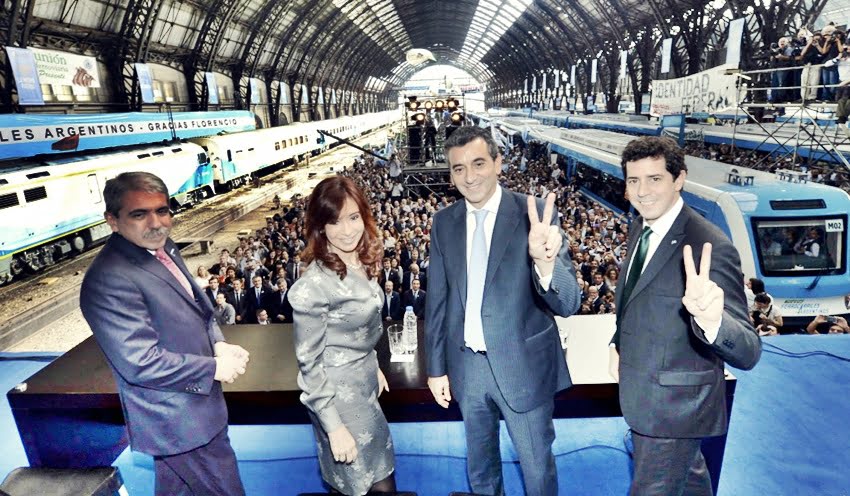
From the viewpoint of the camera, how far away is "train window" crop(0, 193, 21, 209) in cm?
1187

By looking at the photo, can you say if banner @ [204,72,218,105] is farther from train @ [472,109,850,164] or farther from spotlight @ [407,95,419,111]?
train @ [472,109,850,164]

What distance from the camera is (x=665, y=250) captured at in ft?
7.72

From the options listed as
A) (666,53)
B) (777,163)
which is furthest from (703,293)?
(666,53)

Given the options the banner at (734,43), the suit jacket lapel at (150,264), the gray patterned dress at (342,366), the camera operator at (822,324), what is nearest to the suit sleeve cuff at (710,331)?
the gray patterned dress at (342,366)

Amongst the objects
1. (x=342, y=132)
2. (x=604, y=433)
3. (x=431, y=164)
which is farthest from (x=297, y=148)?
(x=604, y=433)

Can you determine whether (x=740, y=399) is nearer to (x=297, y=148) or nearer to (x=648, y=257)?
(x=648, y=257)

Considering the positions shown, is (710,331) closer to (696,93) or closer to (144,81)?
(696,93)

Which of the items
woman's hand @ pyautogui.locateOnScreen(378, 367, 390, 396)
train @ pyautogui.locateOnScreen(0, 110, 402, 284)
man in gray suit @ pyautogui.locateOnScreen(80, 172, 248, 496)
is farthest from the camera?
train @ pyautogui.locateOnScreen(0, 110, 402, 284)

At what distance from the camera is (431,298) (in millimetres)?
2777

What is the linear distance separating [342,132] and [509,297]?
46822 mm

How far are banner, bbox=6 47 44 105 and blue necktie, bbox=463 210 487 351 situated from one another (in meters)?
18.4

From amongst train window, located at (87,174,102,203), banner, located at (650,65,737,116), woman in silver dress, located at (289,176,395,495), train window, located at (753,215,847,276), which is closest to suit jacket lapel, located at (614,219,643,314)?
woman in silver dress, located at (289,176,395,495)

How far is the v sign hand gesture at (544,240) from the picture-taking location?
91.2 inches

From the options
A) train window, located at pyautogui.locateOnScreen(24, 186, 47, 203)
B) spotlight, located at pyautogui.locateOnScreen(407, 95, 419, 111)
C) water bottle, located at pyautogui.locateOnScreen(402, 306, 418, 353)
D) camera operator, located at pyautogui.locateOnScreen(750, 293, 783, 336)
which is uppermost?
spotlight, located at pyautogui.locateOnScreen(407, 95, 419, 111)
